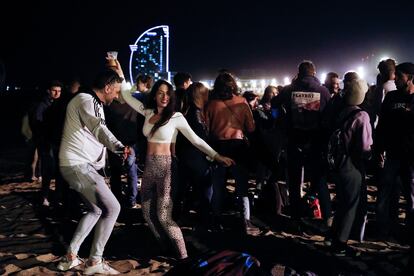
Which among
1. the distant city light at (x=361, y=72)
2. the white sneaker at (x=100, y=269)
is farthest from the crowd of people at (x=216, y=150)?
the distant city light at (x=361, y=72)

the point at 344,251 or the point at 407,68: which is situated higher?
the point at 407,68

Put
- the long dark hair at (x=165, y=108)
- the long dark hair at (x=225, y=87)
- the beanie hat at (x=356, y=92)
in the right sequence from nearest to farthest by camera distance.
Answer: the long dark hair at (x=165, y=108) → the beanie hat at (x=356, y=92) → the long dark hair at (x=225, y=87)

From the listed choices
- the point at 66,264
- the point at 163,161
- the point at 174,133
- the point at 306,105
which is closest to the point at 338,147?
the point at 306,105

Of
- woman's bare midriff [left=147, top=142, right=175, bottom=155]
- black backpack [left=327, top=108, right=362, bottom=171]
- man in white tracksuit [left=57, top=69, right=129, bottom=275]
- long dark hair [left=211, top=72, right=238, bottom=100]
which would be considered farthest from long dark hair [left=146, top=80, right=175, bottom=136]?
black backpack [left=327, top=108, right=362, bottom=171]

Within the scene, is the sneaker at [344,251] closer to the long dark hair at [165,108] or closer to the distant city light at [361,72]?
the distant city light at [361,72]

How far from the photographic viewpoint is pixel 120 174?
654cm

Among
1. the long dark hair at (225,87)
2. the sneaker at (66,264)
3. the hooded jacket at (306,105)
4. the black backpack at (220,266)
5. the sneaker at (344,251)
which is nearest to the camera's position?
the black backpack at (220,266)

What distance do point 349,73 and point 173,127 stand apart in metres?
3.60

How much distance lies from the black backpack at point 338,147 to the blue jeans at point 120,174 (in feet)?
9.76

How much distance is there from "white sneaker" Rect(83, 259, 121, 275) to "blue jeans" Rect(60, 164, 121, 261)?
8 cm

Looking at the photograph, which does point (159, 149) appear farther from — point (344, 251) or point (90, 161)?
point (344, 251)

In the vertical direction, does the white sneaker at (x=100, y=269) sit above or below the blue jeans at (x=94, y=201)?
below

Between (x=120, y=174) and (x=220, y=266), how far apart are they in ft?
13.7

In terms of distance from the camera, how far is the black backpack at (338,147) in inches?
189
